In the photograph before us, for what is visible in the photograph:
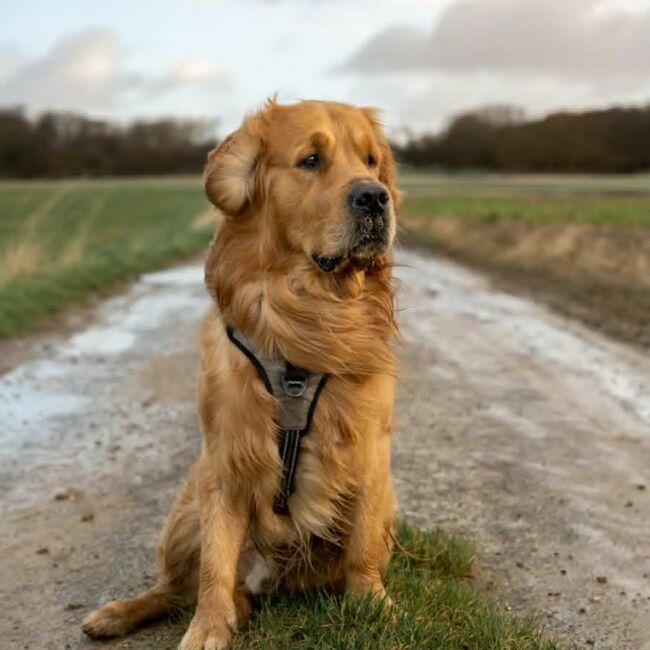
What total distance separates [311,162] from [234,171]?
316 mm

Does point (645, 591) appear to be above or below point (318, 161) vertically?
below

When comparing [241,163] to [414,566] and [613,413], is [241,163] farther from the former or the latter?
[613,413]

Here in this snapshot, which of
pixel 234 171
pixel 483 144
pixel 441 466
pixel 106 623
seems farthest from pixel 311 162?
pixel 483 144

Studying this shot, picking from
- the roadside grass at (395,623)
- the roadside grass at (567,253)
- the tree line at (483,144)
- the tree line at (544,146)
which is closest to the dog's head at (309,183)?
the roadside grass at (395,623)

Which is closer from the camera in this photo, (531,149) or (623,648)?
(623,648)

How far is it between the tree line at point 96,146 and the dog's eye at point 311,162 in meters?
54.4

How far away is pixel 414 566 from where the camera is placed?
4.34m

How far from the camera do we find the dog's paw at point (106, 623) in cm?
384

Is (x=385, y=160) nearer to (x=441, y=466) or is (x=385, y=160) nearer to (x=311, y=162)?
(x=311, y=162)

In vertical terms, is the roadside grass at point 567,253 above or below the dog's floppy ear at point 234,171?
below

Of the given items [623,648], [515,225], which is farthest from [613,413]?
[515,225]

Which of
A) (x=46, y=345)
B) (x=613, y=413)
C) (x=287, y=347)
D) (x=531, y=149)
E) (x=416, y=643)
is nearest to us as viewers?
(x=416, y=643)

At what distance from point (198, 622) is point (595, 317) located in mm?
9320

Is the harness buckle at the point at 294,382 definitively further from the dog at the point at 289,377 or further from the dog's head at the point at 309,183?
the dog's head at the point at 309,183
